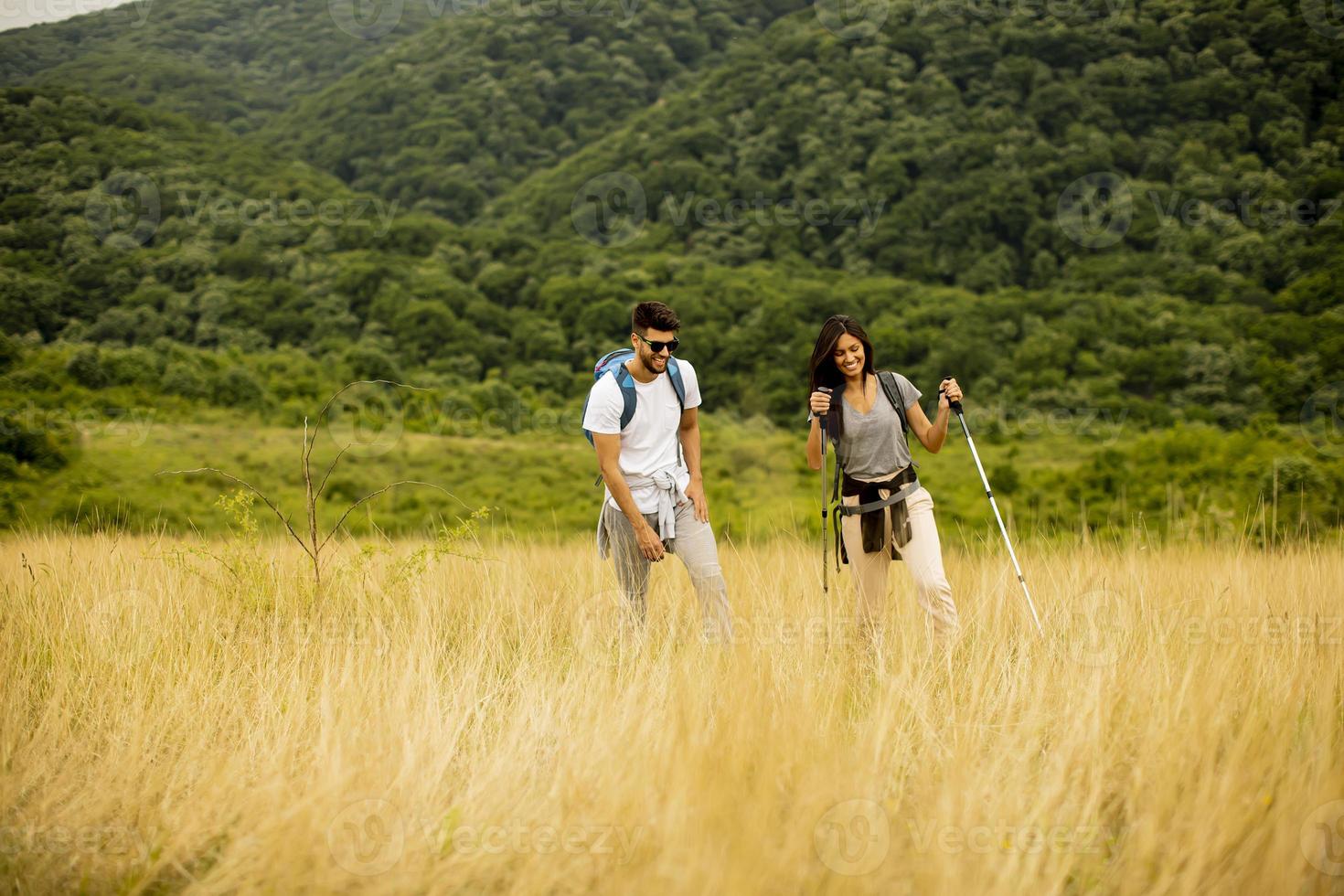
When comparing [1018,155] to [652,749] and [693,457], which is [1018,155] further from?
[652,749]

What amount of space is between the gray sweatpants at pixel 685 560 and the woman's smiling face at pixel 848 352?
86cm

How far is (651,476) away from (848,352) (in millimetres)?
962

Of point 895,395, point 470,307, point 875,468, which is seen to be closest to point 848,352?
point 895,395

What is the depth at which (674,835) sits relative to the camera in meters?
2.49

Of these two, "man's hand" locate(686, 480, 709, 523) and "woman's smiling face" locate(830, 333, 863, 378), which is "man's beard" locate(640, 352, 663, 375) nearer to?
"man's hand" locate(686, 480, 709, 523)

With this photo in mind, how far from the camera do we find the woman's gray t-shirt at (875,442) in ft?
13.8

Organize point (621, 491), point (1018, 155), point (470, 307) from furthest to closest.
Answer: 1. point (1018, 155)
2. point (470, 307)
3. point (621, 491)

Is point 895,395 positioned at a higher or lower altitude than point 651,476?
higher

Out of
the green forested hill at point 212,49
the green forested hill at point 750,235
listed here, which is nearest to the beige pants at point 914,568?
the green forested hill at point 750,235

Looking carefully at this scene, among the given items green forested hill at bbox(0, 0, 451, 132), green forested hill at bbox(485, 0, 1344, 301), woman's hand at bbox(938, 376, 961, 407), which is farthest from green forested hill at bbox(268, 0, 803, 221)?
woman's hand at bbox(938, 376, 961, 407)

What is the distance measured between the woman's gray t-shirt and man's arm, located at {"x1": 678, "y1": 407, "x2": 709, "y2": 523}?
0.62m

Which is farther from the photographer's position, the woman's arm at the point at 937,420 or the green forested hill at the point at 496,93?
the green forested hill at the point at 496,93

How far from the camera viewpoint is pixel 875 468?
165 inches

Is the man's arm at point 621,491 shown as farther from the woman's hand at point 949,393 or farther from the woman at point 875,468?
the woman's hand at point 949,393
